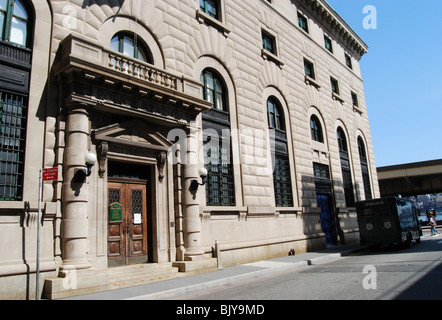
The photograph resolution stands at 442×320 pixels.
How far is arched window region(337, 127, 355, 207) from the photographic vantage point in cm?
2842

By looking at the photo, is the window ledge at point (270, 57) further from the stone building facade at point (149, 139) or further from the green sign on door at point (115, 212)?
the green sign on door at point (115, 212)

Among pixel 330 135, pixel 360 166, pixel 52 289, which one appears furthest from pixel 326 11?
pixel 52 289

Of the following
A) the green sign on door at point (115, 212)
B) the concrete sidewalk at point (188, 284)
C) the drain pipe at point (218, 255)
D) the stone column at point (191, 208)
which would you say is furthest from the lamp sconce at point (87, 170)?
the drain pipe at point (218, 255)

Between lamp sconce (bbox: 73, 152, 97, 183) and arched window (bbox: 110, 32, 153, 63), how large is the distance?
513cm

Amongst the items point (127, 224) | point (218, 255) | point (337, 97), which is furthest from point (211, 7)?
point (337, 97)

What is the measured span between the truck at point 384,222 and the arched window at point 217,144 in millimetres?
9504

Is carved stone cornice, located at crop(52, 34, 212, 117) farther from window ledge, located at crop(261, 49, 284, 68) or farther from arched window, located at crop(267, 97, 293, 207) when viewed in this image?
window ledge, located at crop(261, 49, 284, 68)

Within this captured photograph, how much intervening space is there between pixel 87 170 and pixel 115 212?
80.7 inches

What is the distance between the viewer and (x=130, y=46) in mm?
13969

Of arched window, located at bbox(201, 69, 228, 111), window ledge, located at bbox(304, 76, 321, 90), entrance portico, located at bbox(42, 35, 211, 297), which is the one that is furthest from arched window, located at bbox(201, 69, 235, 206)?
window ledge, located at bbox(304, 76, 321, 90)

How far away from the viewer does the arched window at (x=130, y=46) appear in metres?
13.5

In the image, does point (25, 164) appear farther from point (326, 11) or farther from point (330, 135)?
point (326, 11)
